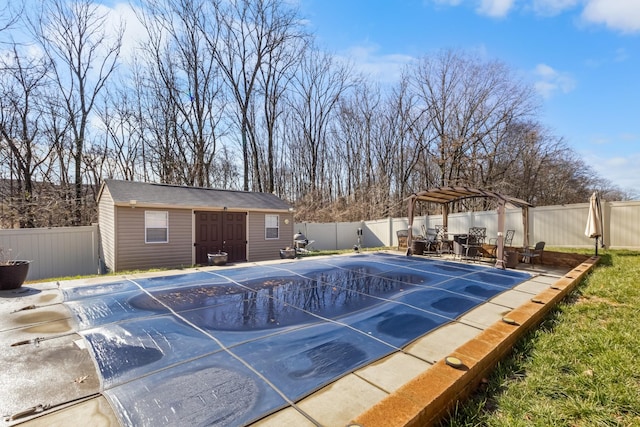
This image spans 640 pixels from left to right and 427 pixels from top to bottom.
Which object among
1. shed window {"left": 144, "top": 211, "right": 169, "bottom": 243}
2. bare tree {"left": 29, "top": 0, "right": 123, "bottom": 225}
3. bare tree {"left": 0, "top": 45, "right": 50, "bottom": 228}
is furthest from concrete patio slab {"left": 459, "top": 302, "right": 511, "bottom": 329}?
bare tree {"left": 29, "top": 0, "right": 123, "bottom": 225}

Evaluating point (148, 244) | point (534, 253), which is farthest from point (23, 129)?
point (534, 253)

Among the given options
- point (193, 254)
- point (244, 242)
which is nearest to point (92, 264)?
Result: point (193, 254)

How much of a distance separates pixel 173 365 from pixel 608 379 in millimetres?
3889

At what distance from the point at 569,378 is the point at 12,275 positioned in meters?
8.76

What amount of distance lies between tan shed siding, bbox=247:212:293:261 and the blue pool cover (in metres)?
4.31

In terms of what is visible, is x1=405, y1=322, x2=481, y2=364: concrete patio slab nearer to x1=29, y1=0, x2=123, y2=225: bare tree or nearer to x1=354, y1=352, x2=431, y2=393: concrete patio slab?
x1=354, y1=352, x2=431, y2=393: concrete patio slab

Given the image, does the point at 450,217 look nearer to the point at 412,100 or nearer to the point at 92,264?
the point at 412,100

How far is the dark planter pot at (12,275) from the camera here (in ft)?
18.7

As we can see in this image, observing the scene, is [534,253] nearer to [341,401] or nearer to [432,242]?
[432,242]

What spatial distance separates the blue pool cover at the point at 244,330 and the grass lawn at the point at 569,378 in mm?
1066

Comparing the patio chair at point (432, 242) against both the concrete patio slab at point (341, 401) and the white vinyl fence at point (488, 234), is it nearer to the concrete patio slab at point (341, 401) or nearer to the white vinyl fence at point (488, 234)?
the white vinyl fence at point (488, 234)

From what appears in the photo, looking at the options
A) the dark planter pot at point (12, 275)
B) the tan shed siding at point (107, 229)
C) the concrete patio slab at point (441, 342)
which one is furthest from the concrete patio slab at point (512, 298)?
the tan shed siding at point (107, 229)

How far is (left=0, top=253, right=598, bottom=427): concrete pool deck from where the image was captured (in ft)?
6.81

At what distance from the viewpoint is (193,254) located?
406 inches
